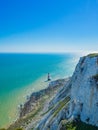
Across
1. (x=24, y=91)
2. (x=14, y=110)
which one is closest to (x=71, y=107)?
(x=14, y=110)

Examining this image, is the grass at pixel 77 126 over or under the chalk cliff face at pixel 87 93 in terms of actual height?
under

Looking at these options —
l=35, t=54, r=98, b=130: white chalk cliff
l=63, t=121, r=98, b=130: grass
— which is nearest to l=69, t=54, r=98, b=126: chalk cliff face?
l=35, t=54, r=98, b=130: white chalk cliff

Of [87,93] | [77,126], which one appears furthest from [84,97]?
[77,126]

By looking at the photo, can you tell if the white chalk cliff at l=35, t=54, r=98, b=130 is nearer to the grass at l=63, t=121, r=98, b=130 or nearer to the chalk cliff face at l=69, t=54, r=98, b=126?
the chalk cliff face at l=69, t=54, r=98, b=126

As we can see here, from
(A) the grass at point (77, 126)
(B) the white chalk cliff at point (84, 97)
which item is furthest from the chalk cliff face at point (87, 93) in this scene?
(A) the grass at point (77, 126)

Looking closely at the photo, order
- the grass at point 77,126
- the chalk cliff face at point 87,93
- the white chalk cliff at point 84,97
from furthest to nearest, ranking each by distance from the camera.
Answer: the white chalk cliff at point 84,97 → the chalk cliff face at point 87,93 → the grass at point 77,126

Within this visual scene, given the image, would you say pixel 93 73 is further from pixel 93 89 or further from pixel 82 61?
pixel 82 61

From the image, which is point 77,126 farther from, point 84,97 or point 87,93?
point 87,93

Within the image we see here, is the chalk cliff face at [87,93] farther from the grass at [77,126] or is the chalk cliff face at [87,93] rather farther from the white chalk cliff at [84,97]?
the grass at [77,126]

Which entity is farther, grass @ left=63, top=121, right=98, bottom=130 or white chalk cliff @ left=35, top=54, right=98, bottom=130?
white chalk cliff @ left=35, top=54, right=98, bottom=130
